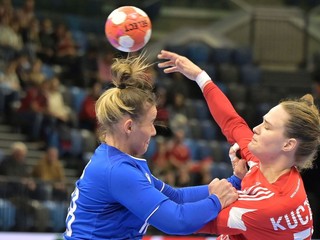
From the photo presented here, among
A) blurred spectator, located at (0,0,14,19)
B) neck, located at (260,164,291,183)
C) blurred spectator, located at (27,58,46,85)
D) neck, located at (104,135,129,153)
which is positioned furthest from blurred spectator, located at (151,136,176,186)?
neck, located at (104,135,129,153)

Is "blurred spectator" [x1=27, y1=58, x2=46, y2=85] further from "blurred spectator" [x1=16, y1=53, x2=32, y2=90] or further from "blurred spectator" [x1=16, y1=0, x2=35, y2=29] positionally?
"blurred spectator" [x1=16, y1=0, x2=35, y2=29]

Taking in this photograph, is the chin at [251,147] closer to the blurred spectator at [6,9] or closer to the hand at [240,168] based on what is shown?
the hand at [240,168]

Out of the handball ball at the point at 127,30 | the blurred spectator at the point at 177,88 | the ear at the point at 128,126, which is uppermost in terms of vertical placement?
the handball ball at the point at 127,30

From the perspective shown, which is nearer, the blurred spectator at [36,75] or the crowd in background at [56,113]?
the crowd in background at [56,113]

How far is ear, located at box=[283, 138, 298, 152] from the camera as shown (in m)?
3.59

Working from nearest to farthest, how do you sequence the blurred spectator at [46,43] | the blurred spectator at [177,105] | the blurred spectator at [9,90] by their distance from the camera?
1. the blurred spectator at [9,90]
2. the blurred spectator at [177,105]
3. the blurred spectator at [46,43]

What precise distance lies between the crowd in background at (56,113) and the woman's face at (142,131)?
5.49 m

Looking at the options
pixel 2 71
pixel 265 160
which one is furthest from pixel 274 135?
pixel 2 71

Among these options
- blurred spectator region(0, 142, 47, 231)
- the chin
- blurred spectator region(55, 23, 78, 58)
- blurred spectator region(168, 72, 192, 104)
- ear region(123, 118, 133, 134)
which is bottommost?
blurred spectator region(0, 142, 47, 231)

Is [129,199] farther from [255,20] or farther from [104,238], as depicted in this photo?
[255,20]

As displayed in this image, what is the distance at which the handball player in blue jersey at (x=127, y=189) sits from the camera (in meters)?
3.36

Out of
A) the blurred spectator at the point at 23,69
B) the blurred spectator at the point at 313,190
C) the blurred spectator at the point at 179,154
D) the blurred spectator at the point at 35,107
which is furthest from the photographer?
the blurred spectator at the point at 23,69

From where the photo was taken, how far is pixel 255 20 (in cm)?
1591

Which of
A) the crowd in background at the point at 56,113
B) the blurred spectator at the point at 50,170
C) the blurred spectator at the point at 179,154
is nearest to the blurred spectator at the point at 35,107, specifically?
the crowd in background at the point at 56,113
